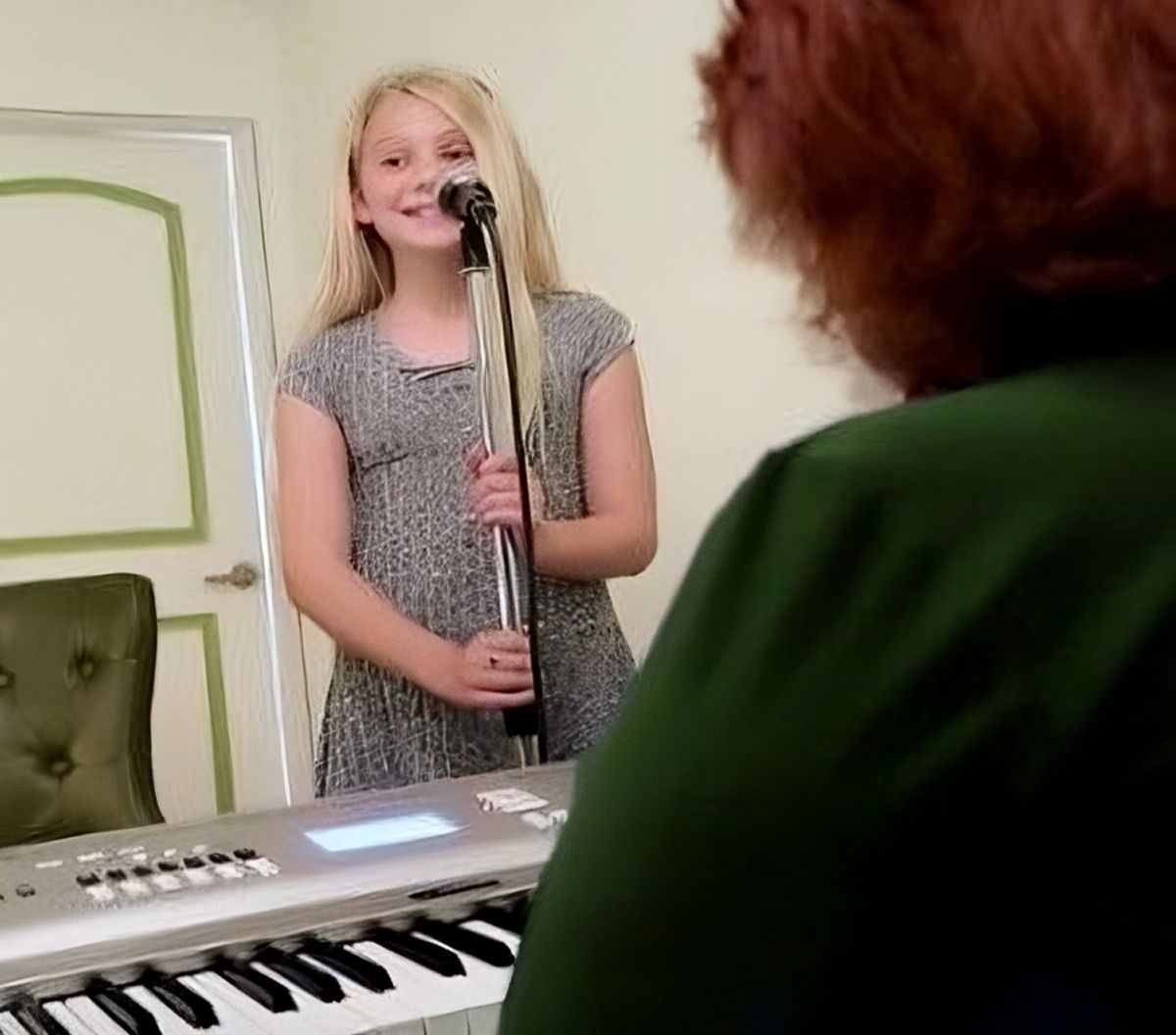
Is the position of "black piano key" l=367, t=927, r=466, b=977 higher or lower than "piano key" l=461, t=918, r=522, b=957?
higher

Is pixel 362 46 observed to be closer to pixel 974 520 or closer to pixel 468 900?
pixel 468 900

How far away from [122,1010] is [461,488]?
87 centimetres

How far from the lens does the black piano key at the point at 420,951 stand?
94cm

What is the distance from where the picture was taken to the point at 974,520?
0.42 metres

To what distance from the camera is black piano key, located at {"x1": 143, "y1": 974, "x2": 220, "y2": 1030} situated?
0.88m

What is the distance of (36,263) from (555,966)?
1.97 meters

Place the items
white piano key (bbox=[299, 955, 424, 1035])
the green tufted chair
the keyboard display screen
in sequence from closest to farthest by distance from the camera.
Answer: white piano key (bbox=[299, 955, 424, 1035])
the keyboard display screen
the green tufted chair

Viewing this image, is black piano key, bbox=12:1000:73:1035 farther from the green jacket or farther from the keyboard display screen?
the green jacket

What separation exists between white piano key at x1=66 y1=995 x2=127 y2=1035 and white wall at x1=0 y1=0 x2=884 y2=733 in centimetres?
59

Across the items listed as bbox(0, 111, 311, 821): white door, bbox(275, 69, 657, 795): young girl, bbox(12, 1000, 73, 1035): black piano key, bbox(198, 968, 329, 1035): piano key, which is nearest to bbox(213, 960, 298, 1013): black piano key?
bbox(198, 968, 329, 1035): piano key

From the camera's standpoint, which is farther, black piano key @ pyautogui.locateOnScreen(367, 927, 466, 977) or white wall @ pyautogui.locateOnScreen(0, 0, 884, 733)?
white wall @ pyautogui.locateOnScreen(0, 0, 884, 733)

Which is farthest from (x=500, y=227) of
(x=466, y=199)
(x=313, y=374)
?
(x=313, y=374)

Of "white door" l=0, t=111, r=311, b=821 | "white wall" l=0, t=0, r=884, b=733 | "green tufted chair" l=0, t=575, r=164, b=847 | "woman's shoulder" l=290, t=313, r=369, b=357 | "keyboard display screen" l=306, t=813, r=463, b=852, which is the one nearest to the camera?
"keyboard display screen" l=306, t=813, r=463, b=852

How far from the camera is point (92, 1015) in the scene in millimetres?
907
